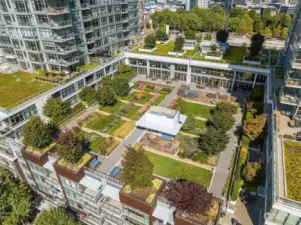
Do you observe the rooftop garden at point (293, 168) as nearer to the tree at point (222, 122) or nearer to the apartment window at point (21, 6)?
the tree at point (222, 122)

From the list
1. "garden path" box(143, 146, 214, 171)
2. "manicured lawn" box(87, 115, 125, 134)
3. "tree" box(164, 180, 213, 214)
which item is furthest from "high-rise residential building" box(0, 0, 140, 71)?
"tree" box(164, 180, 213, 214)

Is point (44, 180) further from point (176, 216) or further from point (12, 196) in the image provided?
point (176, 216)

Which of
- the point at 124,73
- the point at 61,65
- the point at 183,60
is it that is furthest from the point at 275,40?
the point at 61,65

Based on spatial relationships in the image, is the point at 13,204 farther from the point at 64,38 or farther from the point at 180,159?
the point at 64,38

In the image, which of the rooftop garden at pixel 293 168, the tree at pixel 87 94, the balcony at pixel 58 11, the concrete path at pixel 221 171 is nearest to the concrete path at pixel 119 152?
the concrete path at pixel 221 171

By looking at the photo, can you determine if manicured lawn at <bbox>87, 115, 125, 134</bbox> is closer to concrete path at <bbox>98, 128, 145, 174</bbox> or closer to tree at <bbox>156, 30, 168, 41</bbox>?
concrete path at <bbox>98, 128, 145, 174</bbox>

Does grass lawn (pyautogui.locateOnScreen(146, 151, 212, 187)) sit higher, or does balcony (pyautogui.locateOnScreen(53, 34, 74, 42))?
balcony (pyautogui.locateOnScreen(53, 34, 74, 42))

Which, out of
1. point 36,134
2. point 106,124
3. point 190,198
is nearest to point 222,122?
point 190,198
